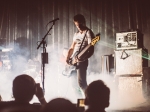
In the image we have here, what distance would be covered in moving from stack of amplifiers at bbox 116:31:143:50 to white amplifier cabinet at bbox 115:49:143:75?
0.13 m

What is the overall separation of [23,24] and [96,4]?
126 inches

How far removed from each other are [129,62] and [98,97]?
4596 mm

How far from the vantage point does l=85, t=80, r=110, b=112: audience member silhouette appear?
70.8 inches

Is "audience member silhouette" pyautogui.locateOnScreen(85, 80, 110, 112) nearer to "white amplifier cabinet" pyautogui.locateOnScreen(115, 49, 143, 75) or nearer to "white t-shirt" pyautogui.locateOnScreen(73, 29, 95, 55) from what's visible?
"white t-shirt" pyautogui.locateOnScreen(73, 29, 95, 55)

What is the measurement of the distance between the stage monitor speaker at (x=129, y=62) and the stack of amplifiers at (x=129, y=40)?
0.13 meters

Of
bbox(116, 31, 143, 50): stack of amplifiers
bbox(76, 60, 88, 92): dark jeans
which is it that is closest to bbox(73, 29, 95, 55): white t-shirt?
bbox(76, 60, 88, 92): dark jeans

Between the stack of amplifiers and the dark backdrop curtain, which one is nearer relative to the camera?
the stack of amplifiers

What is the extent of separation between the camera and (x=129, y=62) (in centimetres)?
625

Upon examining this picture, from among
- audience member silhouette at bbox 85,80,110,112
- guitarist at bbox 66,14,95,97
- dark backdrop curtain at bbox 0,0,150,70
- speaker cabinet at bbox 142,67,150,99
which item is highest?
dark backdrop curtain at bbox 0,0,150,70

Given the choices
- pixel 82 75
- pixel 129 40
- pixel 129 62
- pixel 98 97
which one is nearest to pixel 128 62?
pixel 129 62

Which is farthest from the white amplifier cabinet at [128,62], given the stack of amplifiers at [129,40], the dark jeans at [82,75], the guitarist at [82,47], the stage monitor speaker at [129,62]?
the dark jeans at [82,75]

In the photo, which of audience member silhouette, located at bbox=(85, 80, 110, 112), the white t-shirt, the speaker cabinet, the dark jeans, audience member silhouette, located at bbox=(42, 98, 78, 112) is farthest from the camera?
the speaker cabinet

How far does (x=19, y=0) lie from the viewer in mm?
9977

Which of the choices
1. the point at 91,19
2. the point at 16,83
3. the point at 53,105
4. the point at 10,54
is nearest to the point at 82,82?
the point at 16,83
